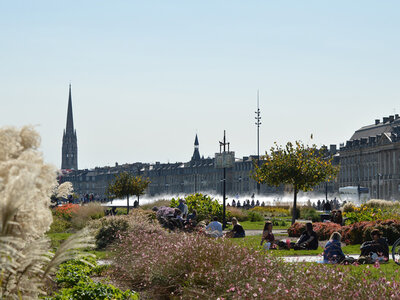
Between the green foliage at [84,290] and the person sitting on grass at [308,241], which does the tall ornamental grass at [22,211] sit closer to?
the green foliage at [84,290]

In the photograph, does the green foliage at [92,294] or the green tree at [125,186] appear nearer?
the green foliage at [92,294]

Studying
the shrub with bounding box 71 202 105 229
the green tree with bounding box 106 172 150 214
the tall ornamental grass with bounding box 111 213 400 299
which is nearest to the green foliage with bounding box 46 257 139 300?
the tall ornamental grass with bounding box 111 213 400 299

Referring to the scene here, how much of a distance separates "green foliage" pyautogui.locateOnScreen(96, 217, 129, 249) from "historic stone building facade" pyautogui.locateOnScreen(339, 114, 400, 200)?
89352 mm

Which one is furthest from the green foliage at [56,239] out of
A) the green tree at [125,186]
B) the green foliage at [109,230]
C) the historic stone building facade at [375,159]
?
the historic stone building facade at [375,159]

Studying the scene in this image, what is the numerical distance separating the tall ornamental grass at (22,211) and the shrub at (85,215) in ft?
79.8

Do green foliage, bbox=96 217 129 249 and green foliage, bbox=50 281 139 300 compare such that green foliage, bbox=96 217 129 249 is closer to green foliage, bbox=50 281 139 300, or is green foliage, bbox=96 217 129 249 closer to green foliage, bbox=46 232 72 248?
green foliage, bbox=46 232 72 248

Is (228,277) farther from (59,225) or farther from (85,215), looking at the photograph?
(85,215)

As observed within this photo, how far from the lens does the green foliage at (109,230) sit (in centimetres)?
2153

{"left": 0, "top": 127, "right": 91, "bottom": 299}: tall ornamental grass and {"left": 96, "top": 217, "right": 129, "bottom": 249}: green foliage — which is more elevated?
{"left": 0, "top": 127, "right": 91, "bottom": 299}: tall ornamental grass

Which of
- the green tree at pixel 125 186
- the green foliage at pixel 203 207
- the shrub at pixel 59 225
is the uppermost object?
the green tree at pixel 125 186

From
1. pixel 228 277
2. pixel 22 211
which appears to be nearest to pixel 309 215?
pixel 228 277

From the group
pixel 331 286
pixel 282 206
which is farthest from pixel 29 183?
pixel 282 206

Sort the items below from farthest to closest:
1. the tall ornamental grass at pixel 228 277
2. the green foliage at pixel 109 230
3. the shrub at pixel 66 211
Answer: the shrub at pixel 66 211 → the green foliage at pixel 109 230 → the tall ornamental grass at pixel 228 277

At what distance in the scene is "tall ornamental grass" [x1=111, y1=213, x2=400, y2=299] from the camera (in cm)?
815
